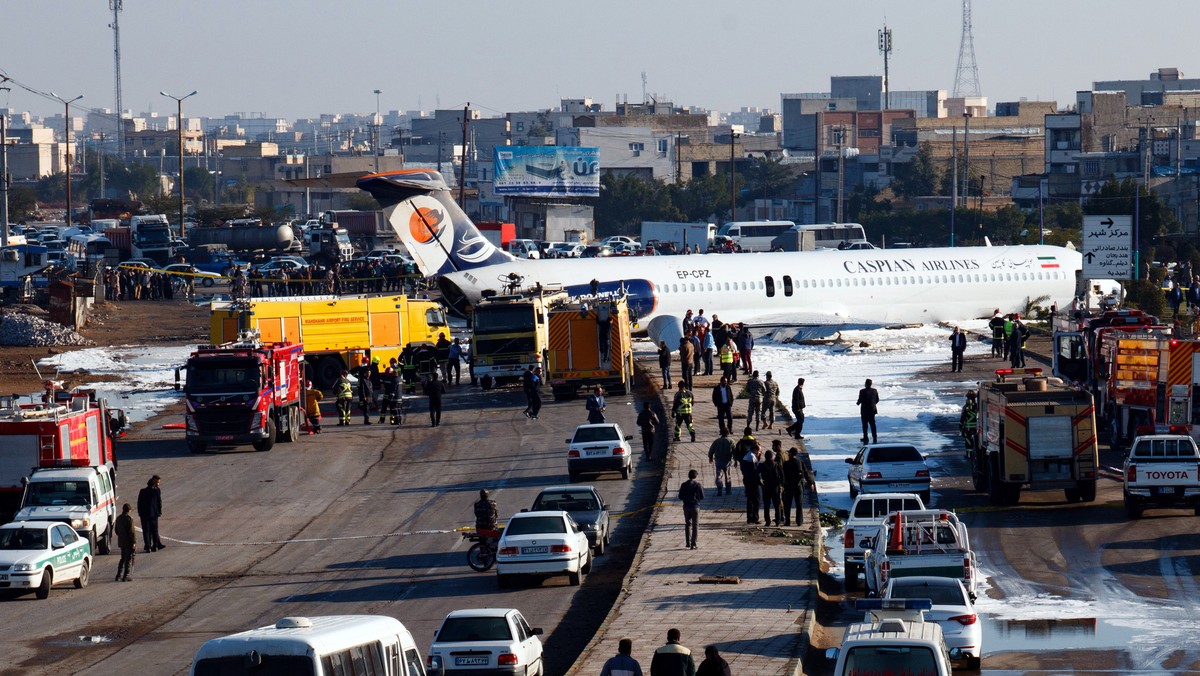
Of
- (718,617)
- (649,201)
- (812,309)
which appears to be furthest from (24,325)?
(649,201)

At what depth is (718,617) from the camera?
782 inches

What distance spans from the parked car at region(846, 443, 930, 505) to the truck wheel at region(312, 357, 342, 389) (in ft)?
78.1

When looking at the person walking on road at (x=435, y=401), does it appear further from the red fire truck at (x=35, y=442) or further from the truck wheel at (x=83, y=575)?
the truck wheel at (x=83, y=575)

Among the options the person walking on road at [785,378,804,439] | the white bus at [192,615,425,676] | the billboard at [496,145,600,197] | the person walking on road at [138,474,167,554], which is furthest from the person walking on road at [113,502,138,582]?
the billboard at [496,145,600,197]

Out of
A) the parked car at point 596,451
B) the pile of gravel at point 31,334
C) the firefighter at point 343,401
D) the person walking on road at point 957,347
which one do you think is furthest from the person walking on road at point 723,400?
the pile of gravel at point 31,334

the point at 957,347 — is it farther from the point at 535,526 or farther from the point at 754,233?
the point at 754,233

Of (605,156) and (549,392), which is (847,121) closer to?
(605,156)

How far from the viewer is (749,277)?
55.8 meters

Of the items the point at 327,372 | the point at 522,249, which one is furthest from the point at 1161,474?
the point at 522,249

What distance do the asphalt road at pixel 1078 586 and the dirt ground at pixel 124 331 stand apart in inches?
1338

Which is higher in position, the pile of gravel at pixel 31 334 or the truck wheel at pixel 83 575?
the pile of gravel at pixel 31 334

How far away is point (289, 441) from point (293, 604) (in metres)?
17.6

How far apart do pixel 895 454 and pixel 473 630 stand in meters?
13.0

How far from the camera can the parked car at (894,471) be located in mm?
28062
